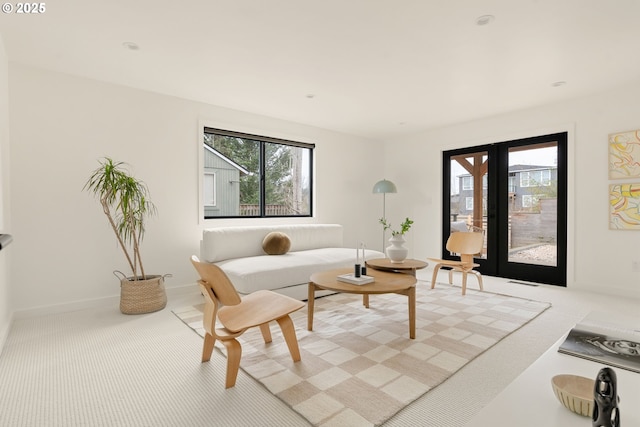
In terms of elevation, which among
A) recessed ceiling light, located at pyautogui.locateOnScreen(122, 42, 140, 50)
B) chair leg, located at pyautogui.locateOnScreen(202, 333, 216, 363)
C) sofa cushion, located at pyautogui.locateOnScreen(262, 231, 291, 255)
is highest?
recessed ceiling light, located at pyautogui.locateOnScreen(122, 42, 140, 50)

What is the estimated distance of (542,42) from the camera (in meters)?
2.75

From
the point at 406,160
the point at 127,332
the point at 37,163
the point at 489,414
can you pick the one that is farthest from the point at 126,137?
the point at 406,160

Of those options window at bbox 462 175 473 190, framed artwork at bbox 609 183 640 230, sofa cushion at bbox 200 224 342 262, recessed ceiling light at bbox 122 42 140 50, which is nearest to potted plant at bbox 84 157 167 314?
sofa cushion at bbox 200 224 342 262

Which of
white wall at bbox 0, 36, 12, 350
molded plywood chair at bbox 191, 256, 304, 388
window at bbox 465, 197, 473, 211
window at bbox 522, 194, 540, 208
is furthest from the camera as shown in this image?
window at bbox 465, 197, 473, 211

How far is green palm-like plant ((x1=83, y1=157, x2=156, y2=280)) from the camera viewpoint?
124 inches

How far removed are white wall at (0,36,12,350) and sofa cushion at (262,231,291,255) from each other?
2.39 meters

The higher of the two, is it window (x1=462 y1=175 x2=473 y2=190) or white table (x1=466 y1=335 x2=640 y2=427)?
window (x1=462 y1=175 x2=473 y2=190)

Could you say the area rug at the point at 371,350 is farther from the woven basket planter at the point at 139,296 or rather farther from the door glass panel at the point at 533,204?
the door glass panel at the point at 533,204

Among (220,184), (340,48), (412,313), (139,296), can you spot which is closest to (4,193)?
(139,296)

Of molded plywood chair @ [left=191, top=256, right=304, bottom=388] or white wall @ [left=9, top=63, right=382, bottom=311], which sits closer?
molded plywood chair @ [left=191, top=256, right=304, bottom=388]

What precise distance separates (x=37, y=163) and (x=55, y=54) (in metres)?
1.04

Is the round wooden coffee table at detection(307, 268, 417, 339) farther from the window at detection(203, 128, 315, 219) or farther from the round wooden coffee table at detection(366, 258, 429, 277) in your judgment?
the window at detection(203, 128, 315, 219)

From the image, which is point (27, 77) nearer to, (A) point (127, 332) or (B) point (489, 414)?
(A) point (127, 332)

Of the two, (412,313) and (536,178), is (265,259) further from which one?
(536,178)
